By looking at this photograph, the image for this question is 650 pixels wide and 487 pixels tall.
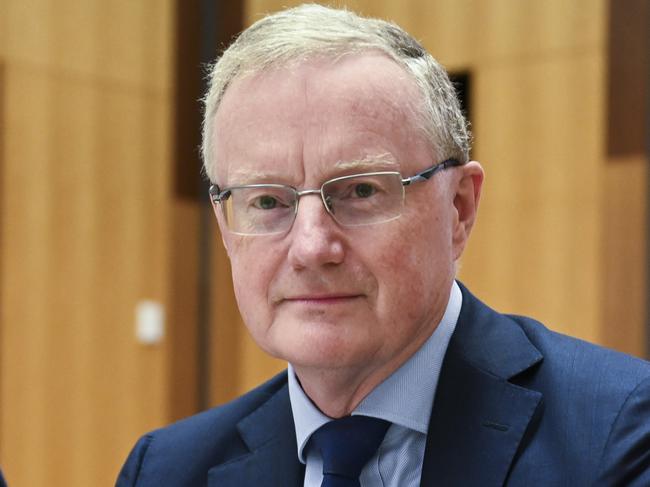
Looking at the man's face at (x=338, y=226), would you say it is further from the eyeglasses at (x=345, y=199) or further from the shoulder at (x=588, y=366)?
the shoulder at (x=588, y=366)

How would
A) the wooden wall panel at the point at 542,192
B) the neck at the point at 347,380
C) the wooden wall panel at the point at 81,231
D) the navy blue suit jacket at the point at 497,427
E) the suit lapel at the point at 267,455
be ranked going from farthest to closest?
1. the wooden wall panel at the point at 81,231
2. the wooden wall panel at the point at 542,192
3. the suit lapel at the point at 267,455
4. the neck at the point at 347,380
5. the navy blue suit jacket at the point at 497,427

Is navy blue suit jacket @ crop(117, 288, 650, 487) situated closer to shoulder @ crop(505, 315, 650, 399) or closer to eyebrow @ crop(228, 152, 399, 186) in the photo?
shoulder @ crop(505, 315, 650, 399)

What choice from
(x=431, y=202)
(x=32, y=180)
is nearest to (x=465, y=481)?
(x=431, y=202)

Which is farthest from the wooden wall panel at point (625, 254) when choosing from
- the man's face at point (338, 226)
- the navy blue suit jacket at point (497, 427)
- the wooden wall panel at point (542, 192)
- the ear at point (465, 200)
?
the man's face at point (338, 226)

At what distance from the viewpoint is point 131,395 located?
4.26 meters

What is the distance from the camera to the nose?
1.28m

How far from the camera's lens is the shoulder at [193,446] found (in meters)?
1.55

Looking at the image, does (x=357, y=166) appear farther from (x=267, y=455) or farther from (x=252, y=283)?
(x=267, y=455)

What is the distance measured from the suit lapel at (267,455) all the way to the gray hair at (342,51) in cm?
50

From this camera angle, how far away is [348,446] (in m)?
1.37

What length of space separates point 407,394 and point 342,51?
505 mm

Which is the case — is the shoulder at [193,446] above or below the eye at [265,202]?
below

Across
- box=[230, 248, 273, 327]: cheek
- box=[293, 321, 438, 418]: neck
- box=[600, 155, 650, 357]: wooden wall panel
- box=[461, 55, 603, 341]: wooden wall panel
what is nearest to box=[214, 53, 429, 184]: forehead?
box=[230, 248, 273, 327]: cheek

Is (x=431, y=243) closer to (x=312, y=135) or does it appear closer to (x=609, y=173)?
(x=312, y=135)
